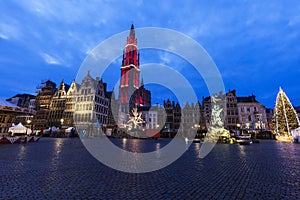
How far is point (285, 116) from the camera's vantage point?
28.2 m

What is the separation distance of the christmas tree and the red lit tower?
2202 inches

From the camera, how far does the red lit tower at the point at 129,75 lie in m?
82.4

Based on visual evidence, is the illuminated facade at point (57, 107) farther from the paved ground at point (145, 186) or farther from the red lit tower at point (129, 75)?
the paved ground at point (145, 186)

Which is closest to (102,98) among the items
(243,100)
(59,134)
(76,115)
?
(76,115)

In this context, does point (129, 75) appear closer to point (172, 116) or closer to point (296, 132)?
point (172, 116)

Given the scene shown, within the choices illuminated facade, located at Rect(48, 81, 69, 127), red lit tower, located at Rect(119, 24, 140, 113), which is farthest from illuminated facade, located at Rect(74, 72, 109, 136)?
red lit tower, located at Rect(119, 24, 140, 113)

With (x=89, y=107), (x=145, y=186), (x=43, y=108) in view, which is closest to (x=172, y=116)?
(x=89, y=107)

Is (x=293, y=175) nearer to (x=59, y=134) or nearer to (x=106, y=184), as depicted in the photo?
(x=106, y=184)

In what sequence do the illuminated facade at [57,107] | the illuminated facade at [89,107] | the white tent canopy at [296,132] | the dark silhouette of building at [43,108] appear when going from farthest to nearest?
the dark silhouette of building at [43,108]
the illuminated facade at [57,107]
the illuminated facade at [89,107]
the white tent canopy at [296,132]

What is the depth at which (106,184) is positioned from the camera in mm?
5059

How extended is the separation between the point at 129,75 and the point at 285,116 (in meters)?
73.0

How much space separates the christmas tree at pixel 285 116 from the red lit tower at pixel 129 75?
55.9 m

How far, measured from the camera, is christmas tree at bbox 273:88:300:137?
28059mm

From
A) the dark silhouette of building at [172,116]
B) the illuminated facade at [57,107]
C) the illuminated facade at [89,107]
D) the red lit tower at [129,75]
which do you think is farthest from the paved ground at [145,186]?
the red lit tower at [129,75]
